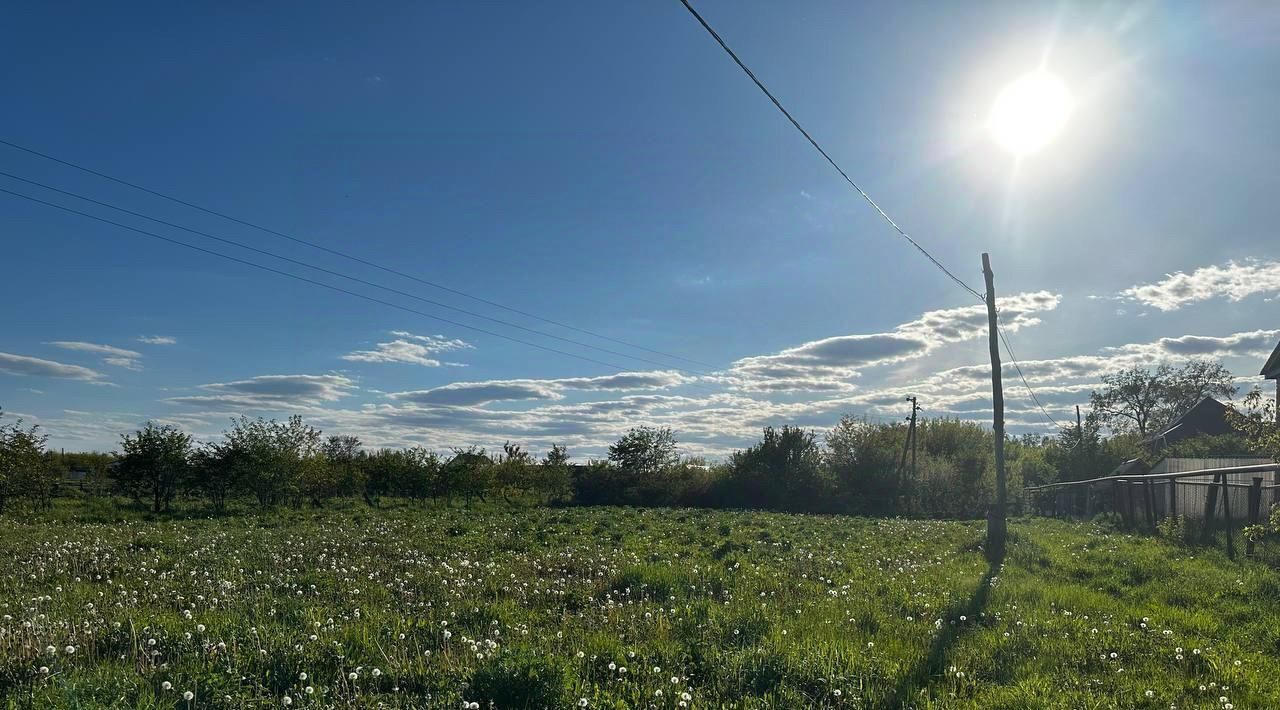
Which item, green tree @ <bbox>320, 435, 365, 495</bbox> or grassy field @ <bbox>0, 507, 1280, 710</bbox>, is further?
green tree @ <bbox>320, 435, 365, 495</bbox>

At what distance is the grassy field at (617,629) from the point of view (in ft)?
17.6

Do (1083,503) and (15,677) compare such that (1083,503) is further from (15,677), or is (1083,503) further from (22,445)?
(22,445)

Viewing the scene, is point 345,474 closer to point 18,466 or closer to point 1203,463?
point 18,466

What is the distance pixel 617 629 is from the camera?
7.58 m

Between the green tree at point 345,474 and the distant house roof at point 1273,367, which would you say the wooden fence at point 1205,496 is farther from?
the green tree at point 345,474

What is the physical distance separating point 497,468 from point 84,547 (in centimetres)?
3964

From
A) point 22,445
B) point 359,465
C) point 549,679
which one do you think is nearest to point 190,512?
point 22,445

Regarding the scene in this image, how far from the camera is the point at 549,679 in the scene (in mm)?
5266

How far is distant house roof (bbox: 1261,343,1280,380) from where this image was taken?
28.2m

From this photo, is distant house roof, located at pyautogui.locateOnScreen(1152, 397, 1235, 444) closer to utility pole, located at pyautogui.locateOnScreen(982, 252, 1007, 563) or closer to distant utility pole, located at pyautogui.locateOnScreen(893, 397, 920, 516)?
distant utility pole, located at pyautogui.locateOnScreen(893, 397, 920, 516)

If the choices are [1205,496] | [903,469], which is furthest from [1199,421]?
[1205,496]

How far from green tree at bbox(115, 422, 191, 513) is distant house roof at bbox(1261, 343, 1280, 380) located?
1854 inches

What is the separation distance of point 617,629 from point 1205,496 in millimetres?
20285

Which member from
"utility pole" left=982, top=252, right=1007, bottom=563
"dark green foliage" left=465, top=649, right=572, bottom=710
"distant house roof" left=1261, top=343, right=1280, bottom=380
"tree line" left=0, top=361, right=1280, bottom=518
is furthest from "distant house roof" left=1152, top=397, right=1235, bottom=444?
"dark green foliage" left=465, top=649, right=572, bottom=710
